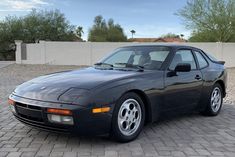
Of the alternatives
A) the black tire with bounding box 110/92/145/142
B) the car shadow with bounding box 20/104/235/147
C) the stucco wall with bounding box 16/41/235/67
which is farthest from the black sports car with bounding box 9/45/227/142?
the stucco wall with bounding box 16/41/235/67

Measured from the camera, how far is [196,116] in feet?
21.8

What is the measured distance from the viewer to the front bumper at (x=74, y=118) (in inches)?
165

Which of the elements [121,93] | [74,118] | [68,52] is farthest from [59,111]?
[68,52]

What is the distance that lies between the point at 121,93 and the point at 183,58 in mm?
1936

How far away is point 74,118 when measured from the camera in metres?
4.19

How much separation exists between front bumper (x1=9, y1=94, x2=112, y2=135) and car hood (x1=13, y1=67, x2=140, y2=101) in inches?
4.4

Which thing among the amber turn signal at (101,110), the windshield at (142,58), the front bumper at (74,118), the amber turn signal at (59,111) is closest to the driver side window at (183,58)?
the windshield at (142,58)

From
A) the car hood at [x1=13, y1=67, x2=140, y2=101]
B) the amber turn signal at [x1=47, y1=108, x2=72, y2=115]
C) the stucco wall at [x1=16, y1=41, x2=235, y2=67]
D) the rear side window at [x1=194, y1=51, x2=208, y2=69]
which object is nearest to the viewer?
the amber turn signal at [x1=47, y1=108, x2=72, y2=115]

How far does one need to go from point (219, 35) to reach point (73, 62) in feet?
40.9

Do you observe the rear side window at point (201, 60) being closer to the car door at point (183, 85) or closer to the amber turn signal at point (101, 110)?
the car door at point (183, 85)

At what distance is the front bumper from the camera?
4.20 m

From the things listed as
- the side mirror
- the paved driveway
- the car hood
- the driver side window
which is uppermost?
the driver side window

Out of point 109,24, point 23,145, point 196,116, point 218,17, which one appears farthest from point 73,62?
point 109,24

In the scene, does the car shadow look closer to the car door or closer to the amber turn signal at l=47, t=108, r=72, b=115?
the car door
